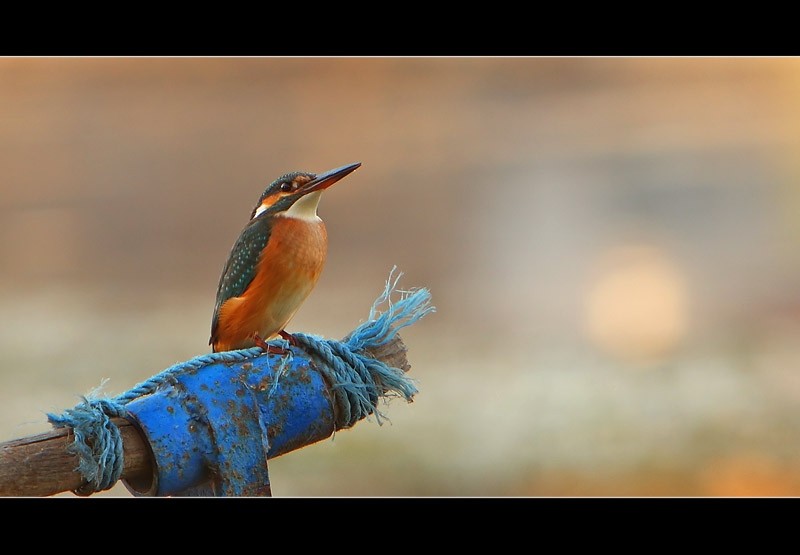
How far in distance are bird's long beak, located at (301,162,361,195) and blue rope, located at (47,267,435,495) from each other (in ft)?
0.76

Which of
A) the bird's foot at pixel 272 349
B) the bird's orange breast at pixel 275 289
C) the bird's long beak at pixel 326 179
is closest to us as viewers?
the bird's foot at pixel 272 349

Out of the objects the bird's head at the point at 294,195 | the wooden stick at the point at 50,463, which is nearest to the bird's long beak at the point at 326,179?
the bird's head at the point at 294,195

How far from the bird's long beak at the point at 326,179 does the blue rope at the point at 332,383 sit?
23cm

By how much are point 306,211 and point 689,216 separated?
11.2ft

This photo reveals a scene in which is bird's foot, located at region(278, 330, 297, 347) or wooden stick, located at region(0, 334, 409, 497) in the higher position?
bird's foot, located at region(278, 330, 297, 347)

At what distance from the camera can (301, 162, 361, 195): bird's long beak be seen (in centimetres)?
173

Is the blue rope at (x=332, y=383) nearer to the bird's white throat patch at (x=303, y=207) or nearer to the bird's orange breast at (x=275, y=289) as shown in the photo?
the bird's orange breast at (x=275, y=289)

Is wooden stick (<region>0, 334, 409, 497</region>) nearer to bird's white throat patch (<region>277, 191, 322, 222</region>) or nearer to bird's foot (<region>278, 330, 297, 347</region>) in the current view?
bird's foot (<region>278, 330, 297, 347</region>)

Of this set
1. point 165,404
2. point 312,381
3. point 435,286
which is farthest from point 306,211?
point 435,286

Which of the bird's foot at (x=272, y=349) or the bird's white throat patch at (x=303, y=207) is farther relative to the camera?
the bird's white throat patch at (x=303, y=207)

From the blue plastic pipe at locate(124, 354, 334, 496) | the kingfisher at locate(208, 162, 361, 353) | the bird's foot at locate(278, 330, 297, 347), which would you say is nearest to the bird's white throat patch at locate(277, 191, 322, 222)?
the kingfisher at locate(208, 162, 361, 353)

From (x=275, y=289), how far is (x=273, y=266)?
5cm

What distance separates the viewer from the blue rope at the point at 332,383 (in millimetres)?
1285

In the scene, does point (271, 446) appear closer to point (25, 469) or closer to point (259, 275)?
point (25, 469)
